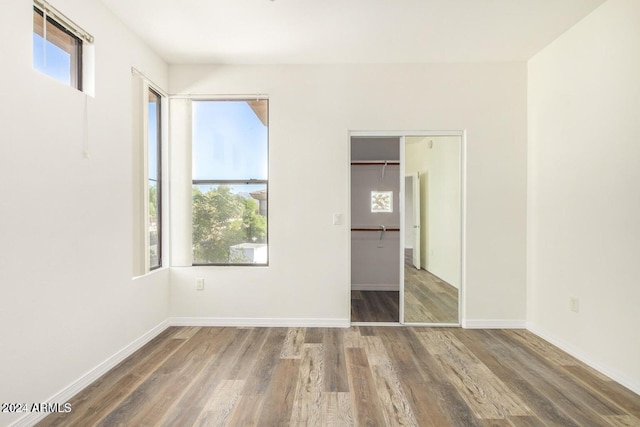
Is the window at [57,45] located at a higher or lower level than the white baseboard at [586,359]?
higher

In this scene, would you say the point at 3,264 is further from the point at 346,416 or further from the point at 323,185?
the point at 323,185

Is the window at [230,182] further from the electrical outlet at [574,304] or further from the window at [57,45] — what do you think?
the electrical outlet at [574,304]

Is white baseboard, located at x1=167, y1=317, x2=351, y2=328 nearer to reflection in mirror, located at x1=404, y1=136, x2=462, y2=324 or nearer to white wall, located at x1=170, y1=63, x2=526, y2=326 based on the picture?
white wall, located at x1=170, y1=63, x2=526, y2=326

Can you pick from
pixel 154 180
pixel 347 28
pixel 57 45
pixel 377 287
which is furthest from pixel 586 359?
pixel 57 45

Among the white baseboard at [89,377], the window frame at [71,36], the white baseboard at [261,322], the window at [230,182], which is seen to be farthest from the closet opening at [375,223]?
the window frame at [71,36]

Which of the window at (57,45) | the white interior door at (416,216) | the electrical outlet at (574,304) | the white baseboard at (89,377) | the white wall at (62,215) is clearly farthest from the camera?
the white interior door at (416,216)

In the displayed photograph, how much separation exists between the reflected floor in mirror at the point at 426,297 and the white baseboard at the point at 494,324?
0.46 feet

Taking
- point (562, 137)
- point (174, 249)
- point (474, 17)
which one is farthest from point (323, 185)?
point (562, 137)

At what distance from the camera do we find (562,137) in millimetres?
2889

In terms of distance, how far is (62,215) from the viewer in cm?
202

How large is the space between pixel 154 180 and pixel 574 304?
4.06 metres

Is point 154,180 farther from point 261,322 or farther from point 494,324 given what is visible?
point 494,324

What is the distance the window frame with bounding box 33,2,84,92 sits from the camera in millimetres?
1982

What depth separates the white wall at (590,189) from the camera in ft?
7.41
